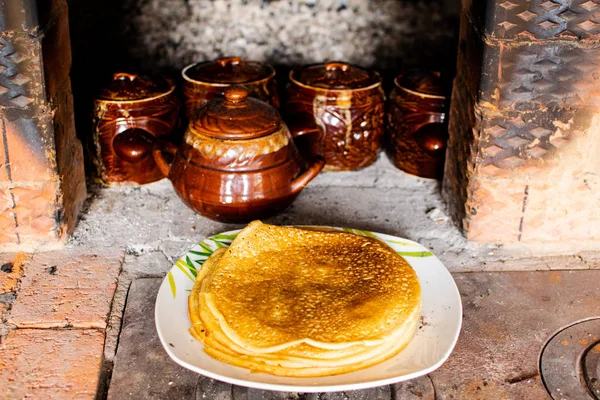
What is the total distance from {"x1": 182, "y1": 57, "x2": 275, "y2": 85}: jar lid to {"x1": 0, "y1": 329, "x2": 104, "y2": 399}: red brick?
0.77 metres

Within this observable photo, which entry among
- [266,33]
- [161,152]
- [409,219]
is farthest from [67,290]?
[266,33]

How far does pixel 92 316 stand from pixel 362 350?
22.5 inches

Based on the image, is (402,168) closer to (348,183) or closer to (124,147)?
(348,183)

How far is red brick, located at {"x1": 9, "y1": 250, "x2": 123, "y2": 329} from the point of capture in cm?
136

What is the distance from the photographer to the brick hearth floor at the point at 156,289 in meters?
1.20

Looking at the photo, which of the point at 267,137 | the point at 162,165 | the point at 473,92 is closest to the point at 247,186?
the point at 267,137

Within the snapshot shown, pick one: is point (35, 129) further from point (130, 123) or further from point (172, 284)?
point (172, 284)

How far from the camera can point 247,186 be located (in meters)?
1.56

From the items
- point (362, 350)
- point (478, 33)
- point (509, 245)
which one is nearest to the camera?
point (362, 350)

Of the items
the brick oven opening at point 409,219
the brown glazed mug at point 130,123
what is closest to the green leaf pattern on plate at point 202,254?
the brick oven opening at point 409,219

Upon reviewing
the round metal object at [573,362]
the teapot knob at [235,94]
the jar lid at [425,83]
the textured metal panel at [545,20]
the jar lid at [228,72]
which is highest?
the textured metal panel at [545,20]

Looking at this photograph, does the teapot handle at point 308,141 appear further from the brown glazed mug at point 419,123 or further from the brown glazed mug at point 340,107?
the brown glazed mug at point 419,123

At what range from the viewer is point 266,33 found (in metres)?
2.19

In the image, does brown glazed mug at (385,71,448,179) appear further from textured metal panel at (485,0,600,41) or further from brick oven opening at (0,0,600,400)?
textured metal panel at (485,0,600,41)
